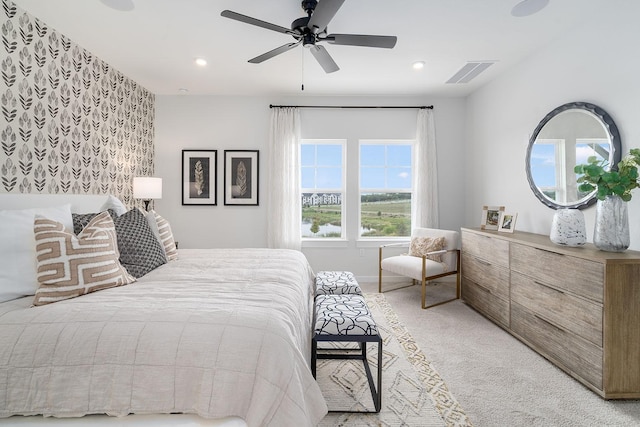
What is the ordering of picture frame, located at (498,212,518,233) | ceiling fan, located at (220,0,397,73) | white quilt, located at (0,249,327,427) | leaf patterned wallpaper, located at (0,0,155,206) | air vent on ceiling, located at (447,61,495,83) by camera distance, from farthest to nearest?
1. air vent on ceiling, located at (447,61,495,83)
2. picture frame, located at (498,212,518,233)
3. leaf patterned wallpaper, located at (0,0,155,206)
4. ceiling fan, located at (220,0,397,73)
5. white quilt, located at (0,249,327,427)

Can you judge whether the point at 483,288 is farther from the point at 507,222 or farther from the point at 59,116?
the point at 59,116

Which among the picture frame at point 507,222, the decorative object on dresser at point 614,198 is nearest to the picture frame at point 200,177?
the picture frame at point 507,222

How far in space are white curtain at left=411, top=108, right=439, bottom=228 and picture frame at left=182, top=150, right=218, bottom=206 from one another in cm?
301

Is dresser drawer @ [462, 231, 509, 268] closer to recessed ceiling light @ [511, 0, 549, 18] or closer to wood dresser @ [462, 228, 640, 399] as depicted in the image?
wood dresser @ [462, 228, 640, 399]

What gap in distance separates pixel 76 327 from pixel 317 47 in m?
2.25

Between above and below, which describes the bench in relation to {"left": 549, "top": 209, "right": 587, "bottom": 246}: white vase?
below

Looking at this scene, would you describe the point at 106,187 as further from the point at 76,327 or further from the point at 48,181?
the point at 76,327

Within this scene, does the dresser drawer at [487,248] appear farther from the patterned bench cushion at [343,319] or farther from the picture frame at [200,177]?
the picture frame at [200,177]

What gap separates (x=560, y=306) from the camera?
219 cm

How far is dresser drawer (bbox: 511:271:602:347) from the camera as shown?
6.31 ft

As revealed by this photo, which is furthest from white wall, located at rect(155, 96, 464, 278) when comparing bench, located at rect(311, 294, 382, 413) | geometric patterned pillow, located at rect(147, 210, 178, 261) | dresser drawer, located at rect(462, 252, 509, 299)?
bench, located at rect(311, 294, 382, 413)

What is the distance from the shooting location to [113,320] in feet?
3.95

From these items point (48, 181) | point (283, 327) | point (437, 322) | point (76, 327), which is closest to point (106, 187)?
point (48, 181)

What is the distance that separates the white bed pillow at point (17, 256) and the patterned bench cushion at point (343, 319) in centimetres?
160
